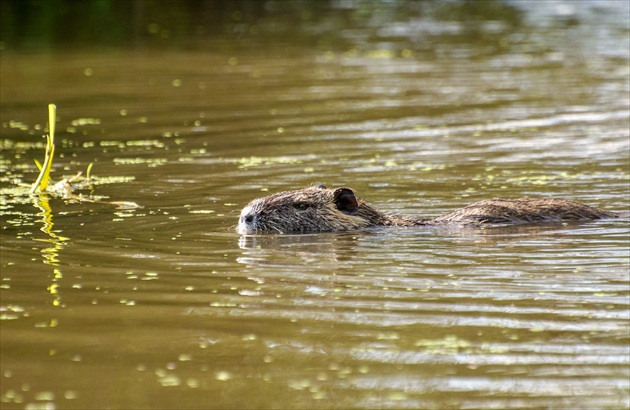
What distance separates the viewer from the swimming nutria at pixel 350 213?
7.60 meters

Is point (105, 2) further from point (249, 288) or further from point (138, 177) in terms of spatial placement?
point (249, 288)

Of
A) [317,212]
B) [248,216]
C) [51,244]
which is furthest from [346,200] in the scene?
[51,244]

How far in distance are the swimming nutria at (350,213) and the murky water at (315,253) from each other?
6.8 inches

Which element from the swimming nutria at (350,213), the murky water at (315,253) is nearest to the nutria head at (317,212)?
the swimming nutria at (350,213)

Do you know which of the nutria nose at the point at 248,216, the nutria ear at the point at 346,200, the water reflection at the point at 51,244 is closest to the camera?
the water reflection at the point at 51,244

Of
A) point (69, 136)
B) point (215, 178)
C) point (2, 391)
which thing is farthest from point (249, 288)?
point (69, 136)

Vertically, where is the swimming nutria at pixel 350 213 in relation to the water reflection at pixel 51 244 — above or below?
below

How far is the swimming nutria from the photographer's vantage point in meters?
7.60

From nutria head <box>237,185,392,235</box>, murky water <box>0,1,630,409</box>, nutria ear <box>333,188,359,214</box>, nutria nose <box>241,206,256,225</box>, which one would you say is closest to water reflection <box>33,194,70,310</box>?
murky water <box>0,1,630,409</box>

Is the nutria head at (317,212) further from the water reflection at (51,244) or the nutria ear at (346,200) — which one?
the water reflection at (51,244)

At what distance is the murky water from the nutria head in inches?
6.3

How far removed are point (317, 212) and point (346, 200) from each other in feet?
Answer: 0.71

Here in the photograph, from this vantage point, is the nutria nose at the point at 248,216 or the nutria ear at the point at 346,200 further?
the nutria ear at the point at 346,200

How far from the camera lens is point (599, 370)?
4.36 metres
